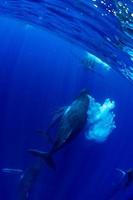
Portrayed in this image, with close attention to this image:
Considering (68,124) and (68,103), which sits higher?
(68,124)

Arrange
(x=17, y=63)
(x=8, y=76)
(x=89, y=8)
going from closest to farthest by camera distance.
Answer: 1. (x=89, y=8)
2. (x=8, y=76)
3. (x=17, y=63)

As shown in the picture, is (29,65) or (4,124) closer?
(4,124)

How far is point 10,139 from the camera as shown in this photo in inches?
1171

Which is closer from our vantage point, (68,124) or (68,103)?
(68,124)

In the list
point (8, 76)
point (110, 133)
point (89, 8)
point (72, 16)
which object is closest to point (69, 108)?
point (89, 8)

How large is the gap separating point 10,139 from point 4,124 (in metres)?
7.33

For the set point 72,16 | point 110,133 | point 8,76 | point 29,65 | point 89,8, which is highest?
point 89,8

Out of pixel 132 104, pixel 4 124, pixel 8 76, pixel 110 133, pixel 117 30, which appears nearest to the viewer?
pixel 117 30

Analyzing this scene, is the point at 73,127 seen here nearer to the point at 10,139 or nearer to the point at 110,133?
the point at 10,139

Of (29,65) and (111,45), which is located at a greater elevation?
(111,45)

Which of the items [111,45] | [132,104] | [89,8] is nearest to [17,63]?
[132,104]

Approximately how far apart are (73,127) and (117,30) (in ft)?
19.6

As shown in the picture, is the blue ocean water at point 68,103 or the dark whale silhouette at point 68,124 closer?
the dark whale silhouette at point 68,124

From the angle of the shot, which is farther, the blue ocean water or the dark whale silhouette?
the blue ocean water
